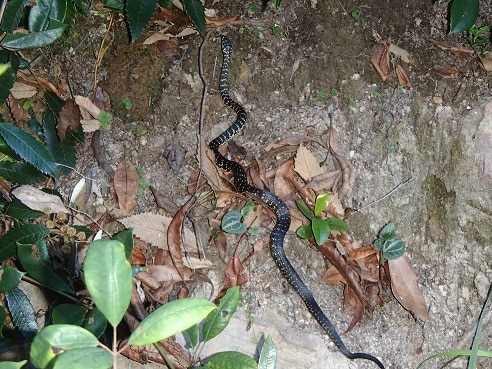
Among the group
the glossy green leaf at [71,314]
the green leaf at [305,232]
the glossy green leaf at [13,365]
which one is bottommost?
the green leaf at [305,232]

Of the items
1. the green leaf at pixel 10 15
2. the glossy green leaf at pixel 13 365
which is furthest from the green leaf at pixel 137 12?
the glossy green leaf at pixel 13 365

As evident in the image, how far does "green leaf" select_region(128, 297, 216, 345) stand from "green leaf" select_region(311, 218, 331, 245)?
2748mm

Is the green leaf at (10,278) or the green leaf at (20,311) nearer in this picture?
the green leaf at (10,278)

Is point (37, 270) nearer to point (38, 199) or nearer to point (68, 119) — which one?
point (38, 199)

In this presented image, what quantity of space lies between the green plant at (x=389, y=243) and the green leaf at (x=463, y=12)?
1.59 metres

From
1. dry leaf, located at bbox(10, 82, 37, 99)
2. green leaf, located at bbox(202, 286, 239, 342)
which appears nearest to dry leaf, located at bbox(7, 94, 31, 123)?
dry leaf, located at bbox(10, 82, 37, 99)

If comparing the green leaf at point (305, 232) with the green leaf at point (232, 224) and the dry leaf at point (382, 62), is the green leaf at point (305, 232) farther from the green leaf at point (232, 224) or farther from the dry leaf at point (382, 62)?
the dry leaf at point (382, 62)

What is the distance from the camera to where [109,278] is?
1273 millimetres

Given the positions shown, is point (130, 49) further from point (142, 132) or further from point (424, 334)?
point (424, 334)

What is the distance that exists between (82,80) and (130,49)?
0.53 meters

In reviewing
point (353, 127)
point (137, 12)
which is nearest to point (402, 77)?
point (353, 127)

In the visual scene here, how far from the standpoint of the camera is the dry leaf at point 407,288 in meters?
3.97

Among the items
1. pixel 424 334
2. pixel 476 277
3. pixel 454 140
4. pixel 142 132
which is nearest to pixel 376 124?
pixel 454 140

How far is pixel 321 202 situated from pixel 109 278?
304cm
